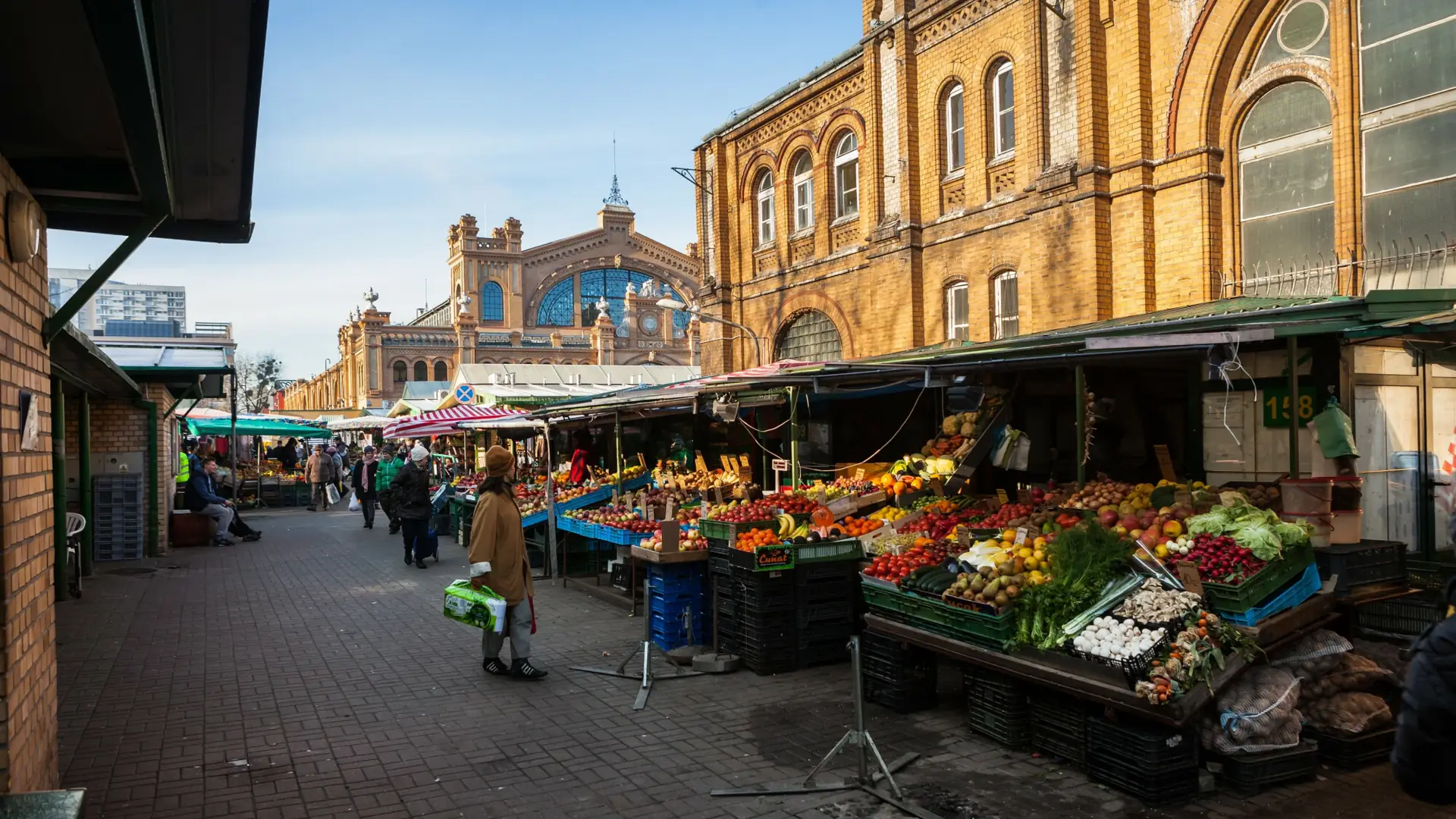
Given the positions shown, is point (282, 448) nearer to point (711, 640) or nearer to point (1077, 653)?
point (711, 640)

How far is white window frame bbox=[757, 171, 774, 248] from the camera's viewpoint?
74.0ft

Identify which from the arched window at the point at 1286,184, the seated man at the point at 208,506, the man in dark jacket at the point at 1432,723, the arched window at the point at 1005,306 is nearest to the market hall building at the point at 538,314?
the seated man at the point at 208,506

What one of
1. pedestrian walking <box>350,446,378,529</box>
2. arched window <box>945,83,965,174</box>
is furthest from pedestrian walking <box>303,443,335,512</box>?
arched window <box>945,83,965,174</box>

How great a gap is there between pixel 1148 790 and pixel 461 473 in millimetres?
21582

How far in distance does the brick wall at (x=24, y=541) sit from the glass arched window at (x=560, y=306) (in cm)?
6218

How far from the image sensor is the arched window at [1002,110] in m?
15.7

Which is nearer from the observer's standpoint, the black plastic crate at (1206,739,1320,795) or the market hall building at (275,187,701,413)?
the black plastic crate at (1206,739,1320,795)

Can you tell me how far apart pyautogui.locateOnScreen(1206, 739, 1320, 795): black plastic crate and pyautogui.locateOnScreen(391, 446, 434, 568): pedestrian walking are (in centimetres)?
1229

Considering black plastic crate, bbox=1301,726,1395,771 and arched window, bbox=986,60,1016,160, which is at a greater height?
arched window, bbox=986,60,1016,160

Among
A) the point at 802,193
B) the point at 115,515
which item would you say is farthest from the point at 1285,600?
the point at 115,515

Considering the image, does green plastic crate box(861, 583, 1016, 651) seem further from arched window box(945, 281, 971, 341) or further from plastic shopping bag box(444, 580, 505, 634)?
arched window box(945, 281, 971, 341)

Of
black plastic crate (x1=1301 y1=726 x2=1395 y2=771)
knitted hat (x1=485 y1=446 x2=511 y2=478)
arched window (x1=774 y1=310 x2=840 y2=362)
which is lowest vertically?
black plastic crate (x1=1301 y1=726 x2=1395 y2=771)

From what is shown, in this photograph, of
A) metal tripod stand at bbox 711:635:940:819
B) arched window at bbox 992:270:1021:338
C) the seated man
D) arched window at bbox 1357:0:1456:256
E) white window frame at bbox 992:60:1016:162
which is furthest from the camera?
the seated man

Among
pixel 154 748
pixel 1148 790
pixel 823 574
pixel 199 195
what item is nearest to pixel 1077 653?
pixel 1148 790
